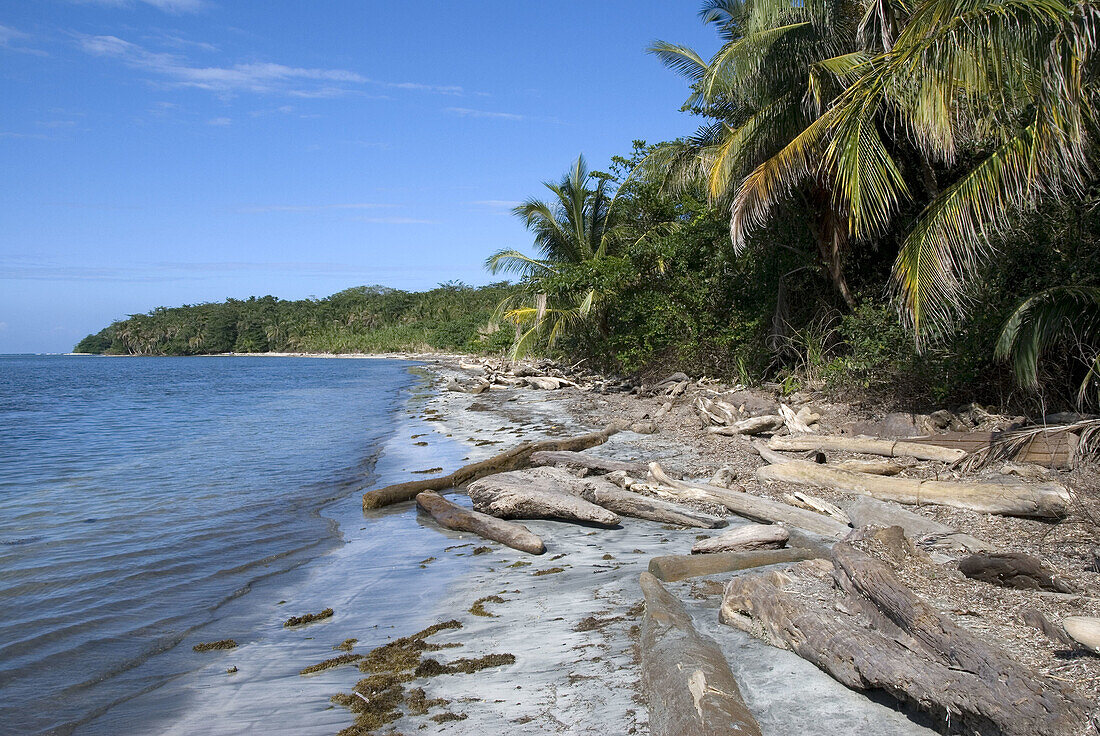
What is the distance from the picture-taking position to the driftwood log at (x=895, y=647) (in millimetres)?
2461

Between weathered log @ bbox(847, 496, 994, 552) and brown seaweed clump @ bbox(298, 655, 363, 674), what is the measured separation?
3.33 m

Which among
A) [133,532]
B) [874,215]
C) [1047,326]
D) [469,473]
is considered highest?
[874,215]

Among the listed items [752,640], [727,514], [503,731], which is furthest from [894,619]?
[727,514]

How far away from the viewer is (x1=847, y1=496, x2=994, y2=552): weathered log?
473cm

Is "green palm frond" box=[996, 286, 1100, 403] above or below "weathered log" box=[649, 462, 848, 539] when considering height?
above

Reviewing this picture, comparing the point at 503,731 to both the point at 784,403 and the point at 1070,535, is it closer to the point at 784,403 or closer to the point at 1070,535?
the point at 1070,535

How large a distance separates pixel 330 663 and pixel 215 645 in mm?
1019

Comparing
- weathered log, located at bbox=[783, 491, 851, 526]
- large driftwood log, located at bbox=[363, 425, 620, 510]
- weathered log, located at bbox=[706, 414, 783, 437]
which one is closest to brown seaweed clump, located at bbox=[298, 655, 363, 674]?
weathered log, located at bbox=[783, 491, 851, 526]

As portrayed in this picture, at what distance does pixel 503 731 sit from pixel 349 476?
8.14 metres

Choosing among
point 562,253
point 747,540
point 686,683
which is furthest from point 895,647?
point 562,253

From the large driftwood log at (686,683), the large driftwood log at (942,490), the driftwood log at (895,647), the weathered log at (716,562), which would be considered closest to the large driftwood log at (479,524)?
the weathered log at (716,562)

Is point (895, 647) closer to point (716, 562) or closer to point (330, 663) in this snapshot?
point (716, 562)

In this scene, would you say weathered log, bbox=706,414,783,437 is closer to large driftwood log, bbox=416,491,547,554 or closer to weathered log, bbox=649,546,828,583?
large driftwood log, bbox=416,491,547,554

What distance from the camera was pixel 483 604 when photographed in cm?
495
